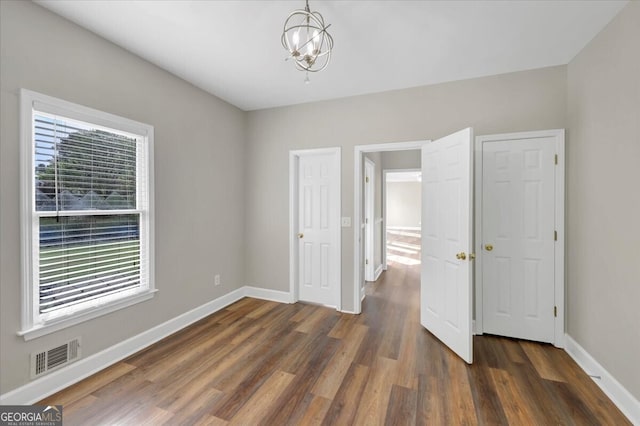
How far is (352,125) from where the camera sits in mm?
3455

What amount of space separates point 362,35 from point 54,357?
11.6ft

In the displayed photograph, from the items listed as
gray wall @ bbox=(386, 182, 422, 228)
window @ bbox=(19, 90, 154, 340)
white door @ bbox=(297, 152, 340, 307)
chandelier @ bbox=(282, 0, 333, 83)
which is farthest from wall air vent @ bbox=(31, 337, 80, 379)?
gray wall @ bbox=(386, 182, 422, 228)

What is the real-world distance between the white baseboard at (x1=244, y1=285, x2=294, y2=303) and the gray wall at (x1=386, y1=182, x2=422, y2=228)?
9561mm

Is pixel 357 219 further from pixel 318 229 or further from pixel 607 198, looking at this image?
pixel 607 198

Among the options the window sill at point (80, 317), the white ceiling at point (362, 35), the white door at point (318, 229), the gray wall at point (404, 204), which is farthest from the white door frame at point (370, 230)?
the gray wall at point (404, 204)

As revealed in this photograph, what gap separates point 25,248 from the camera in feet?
5.95

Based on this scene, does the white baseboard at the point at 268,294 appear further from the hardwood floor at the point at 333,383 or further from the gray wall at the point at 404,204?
the gray wall at the point at 404,204

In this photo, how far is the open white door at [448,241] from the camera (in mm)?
2367

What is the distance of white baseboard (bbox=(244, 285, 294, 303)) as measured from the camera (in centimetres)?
383

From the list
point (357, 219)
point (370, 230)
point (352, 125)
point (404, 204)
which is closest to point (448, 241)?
point (357, 219)

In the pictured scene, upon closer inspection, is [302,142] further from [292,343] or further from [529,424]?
[529,424]

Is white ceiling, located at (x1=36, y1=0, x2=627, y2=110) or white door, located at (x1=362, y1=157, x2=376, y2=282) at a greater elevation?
white ceiling, located at (x1=36, y1=0, x2=627, y2=110)

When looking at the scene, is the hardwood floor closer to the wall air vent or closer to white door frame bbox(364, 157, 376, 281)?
the wall air vent

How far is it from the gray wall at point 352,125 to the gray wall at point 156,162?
12.8 inches
